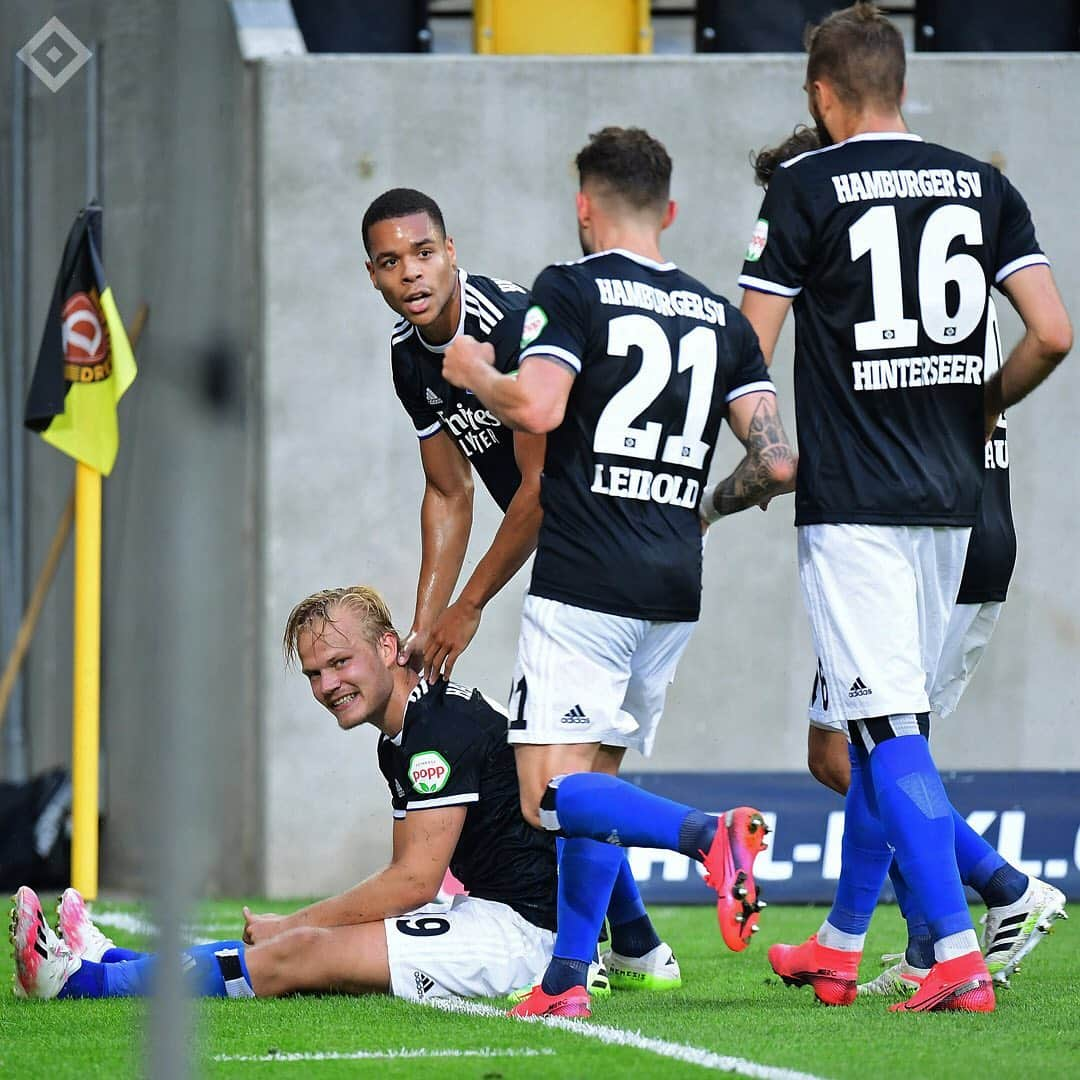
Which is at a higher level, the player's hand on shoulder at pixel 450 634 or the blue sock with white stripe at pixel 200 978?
the player's hand on shoulder at pixel 450 634

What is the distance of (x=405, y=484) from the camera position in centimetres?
823

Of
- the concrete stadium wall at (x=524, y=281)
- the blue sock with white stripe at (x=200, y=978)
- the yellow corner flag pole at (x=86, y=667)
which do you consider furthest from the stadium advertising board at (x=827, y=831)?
the blue sock with white stripe at (x=200, y=978)

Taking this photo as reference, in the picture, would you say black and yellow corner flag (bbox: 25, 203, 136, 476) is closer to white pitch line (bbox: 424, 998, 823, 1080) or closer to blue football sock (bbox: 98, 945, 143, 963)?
blue football sock (bbox: 98, 945, 143, 963)

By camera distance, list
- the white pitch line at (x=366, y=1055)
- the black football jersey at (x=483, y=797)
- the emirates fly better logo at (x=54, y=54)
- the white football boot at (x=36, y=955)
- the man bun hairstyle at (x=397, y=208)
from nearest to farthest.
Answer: the white pitch line at (x=366, y=1055) → the white football boot at (x=36, y=955) → the black football jersey at (x=483, y=797) → the man bun hairstyle at (x=397, y=208) → the emirates fly better logo at (x=54, y=54)

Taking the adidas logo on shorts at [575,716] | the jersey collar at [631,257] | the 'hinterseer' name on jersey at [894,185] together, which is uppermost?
the 'hinterseer' name on jersey at [894,185]

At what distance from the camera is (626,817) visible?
3420mm

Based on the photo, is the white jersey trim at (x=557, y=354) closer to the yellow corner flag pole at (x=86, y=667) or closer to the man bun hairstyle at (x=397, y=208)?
the man bun hairstyle at (x=397, y=208)

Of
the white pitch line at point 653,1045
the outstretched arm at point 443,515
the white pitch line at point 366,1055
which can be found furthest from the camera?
the outstretched arm at point 443,515

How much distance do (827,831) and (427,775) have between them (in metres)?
3.52

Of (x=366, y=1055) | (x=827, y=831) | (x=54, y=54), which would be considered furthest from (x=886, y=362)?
(x=54, y=54)

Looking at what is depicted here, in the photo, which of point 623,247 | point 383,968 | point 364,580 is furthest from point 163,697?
point 364,580

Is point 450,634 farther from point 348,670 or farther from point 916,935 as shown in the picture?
point 916,935

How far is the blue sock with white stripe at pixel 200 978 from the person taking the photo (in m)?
4.04

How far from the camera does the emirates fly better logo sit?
10094 millimetres
